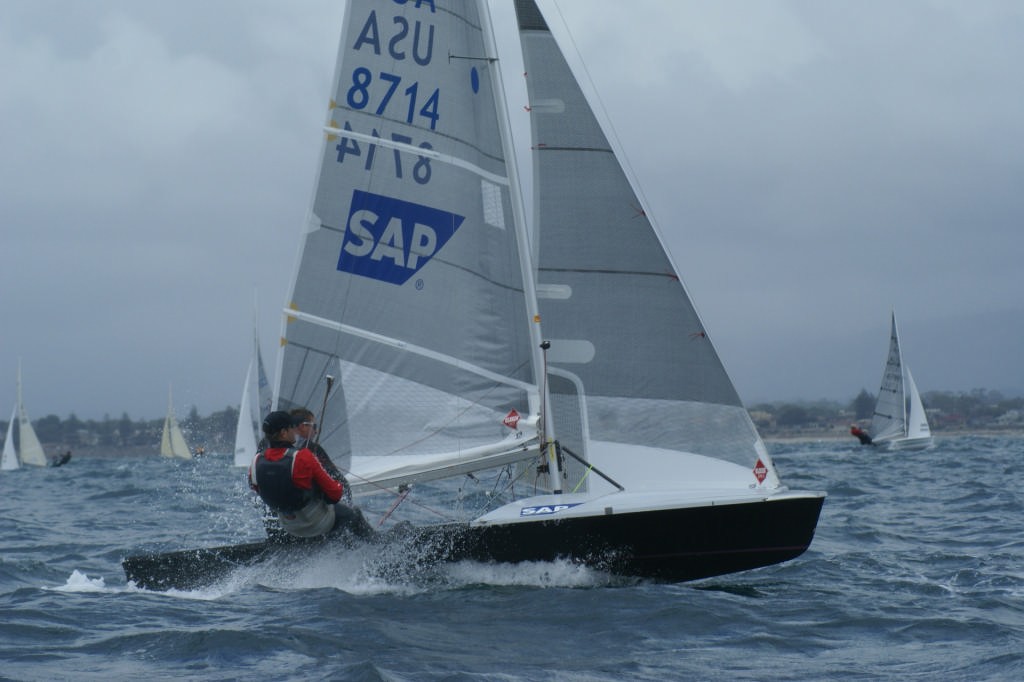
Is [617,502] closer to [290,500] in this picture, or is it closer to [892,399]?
[290,500]

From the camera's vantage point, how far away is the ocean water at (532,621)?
579 cm

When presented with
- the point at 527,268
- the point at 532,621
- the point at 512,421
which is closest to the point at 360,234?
the point at 527,268

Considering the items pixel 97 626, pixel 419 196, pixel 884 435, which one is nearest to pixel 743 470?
pixel 419 196

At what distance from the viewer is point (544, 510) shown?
25.4 ft

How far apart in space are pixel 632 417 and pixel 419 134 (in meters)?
2.54

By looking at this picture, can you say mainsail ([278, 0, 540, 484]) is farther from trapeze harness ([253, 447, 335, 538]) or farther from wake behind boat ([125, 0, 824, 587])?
trapeze harness ([253, 447, 335, 538])

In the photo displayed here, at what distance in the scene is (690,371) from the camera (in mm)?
8484

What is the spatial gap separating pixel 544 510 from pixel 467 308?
1676 millimetres

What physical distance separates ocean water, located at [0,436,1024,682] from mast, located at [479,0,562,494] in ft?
3.35

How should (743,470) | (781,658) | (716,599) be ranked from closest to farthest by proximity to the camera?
(781,658) → (716,599) → (743,470)

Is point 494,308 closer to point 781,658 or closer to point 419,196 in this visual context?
point 419,196

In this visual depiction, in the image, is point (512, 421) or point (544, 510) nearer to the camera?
point (544, 510)

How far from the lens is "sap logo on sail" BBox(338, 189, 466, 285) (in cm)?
859

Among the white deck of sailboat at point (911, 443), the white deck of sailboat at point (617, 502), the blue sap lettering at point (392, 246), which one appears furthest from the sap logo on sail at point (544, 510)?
the white deck of sailboat at point (911, 443)
